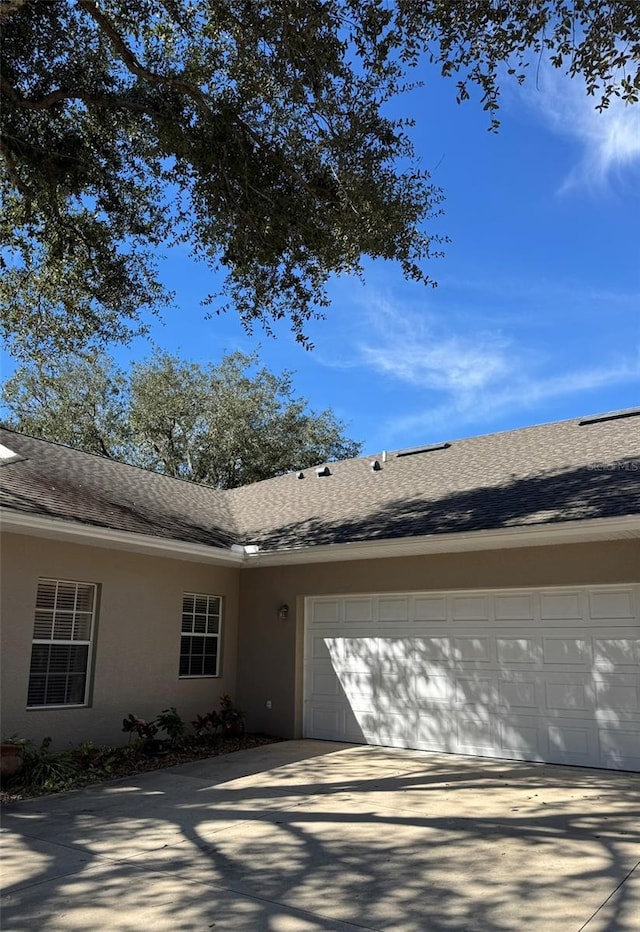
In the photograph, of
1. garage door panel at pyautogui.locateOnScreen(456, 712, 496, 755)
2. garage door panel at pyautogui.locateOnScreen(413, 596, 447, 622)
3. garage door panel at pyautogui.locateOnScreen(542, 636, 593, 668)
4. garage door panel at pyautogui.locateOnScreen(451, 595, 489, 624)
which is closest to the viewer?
garage door panel at pyautogui.locateOnScreen(542, 636, 593, 668)

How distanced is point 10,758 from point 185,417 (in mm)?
17718

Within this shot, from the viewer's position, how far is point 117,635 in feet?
30.6

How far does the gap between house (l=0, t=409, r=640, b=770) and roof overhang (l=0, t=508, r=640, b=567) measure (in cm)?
3

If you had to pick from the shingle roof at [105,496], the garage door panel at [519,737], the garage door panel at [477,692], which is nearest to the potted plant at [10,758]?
the shingle roof at [105,496]

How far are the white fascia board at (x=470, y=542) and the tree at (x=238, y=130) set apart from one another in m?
3.37

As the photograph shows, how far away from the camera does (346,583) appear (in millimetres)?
10234

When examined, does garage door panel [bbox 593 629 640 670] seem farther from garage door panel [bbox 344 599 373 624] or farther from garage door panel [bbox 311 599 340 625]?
garage door panel [bbox 311 599 340 625]

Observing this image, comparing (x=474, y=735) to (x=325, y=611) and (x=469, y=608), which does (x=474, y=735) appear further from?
(x=325, y=611)

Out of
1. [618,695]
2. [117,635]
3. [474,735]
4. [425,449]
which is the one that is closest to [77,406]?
[425,449]

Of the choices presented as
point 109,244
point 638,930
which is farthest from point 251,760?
point 109,244

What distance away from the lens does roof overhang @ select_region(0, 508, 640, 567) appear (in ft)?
25.1

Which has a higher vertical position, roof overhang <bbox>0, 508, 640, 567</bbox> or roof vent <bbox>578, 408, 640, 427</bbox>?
roof vent <bbox>578, 408, 640, 427</bbox>

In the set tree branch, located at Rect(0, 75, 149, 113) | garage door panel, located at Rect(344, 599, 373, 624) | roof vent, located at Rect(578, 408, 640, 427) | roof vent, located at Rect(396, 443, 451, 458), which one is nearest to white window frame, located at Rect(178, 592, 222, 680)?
garage door panel, located at Rect(344, 599, 373, 624)

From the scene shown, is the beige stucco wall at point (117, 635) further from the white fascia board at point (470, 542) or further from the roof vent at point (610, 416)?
the roof vent at point (610, 416)
